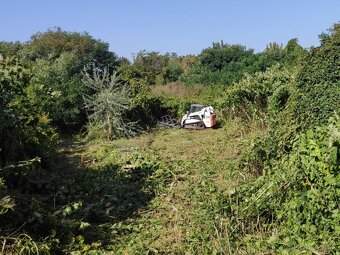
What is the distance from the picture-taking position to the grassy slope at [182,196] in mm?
5146

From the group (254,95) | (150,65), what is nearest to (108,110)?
(254,95)

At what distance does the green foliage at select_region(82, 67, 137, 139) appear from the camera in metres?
15.1

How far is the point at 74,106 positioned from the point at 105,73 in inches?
86.8

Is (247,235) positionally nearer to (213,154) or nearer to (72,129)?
(213,154)

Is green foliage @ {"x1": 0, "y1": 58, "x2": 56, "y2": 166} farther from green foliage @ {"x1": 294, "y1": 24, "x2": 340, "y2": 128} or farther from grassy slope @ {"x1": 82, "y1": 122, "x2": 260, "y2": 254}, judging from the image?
green foliage @ {"x1": 294, "y1": 24, "x2": 340, "y2": 128}

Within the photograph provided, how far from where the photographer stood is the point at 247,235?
5.06 meters

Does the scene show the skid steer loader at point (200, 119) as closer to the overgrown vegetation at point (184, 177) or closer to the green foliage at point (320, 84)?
the overgrown vegetation at point (184, 177)

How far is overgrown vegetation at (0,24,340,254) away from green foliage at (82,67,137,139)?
0.05 metres

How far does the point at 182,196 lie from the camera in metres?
7.22

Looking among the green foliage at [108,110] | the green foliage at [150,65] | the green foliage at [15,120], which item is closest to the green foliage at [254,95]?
the green foliage at [108,110]

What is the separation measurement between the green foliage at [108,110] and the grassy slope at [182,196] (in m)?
1.91

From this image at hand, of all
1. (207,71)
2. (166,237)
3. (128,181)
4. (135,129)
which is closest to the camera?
(166,237)

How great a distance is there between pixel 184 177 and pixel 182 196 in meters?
1.31

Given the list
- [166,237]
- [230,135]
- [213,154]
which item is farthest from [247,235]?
[230,135]
